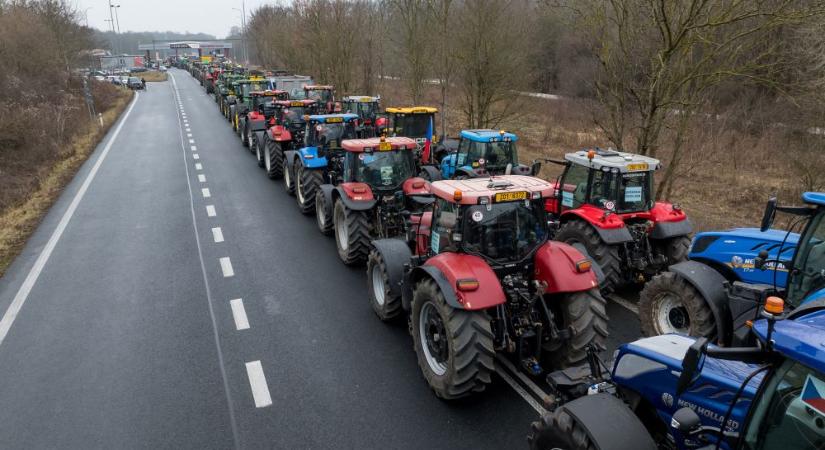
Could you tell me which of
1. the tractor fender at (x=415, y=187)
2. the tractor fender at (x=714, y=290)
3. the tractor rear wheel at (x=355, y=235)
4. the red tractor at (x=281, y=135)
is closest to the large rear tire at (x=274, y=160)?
the red tractor at (x=281, y=135)

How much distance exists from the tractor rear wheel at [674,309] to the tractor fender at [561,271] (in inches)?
44.6

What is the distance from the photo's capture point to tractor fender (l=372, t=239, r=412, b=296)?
650cm

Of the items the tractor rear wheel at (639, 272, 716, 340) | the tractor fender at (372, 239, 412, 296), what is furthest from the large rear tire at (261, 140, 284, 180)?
the tractor rear wheel at (639, 272, 716, 340)

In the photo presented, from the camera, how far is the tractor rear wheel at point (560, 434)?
3.20 metres

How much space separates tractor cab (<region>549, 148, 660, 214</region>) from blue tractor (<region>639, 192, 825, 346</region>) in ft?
5.38

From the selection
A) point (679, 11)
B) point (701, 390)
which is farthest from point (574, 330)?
point (679, 11)

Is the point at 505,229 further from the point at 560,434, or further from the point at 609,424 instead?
Result: the point at 609,424

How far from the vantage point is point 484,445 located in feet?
15.8

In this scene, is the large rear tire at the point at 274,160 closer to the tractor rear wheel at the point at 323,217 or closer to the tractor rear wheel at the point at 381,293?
the tractor rear wheel at the point at 323,217

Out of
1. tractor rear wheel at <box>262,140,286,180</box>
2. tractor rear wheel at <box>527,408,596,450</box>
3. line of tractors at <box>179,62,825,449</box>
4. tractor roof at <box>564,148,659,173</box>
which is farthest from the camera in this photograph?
tractor rear wheel at <box>262,140,286,180</box>

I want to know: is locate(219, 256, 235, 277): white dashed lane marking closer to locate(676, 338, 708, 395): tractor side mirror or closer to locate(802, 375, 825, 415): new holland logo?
locate(676, 338, 708, 395): tractor side mirror

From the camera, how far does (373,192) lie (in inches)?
355

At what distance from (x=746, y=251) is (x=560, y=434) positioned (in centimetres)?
367

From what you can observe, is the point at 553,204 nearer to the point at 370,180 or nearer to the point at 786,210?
the point at 370,180
